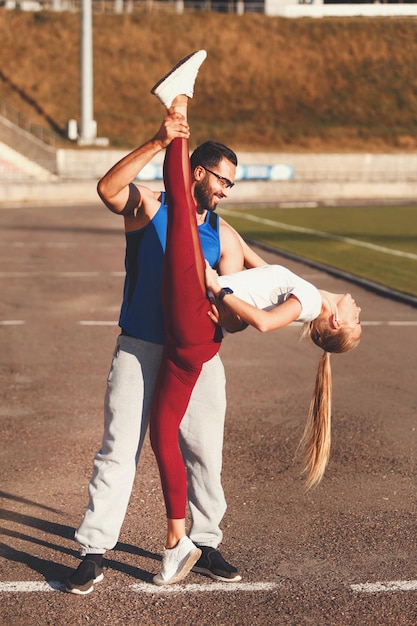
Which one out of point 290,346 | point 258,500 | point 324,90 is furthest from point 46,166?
point 258,500

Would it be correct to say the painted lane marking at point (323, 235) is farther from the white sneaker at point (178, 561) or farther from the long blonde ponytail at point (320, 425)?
the white sneaker at point (178, 561)

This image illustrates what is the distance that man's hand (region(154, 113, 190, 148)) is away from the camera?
4.99 meters

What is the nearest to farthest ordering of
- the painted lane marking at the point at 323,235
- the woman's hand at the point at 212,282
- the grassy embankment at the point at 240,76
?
the woman's hand at the point at 212,282
the painted lane marking at the point at 323,235
the grassy embankment at the point at 240,76

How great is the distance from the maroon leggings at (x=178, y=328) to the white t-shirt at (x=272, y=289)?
0.72ft

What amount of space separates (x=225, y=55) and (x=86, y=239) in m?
54.0

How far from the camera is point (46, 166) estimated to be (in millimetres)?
56438

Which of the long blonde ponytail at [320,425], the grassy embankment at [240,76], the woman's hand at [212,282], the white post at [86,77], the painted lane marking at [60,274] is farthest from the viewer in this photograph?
the grassy embankment at [240,76]

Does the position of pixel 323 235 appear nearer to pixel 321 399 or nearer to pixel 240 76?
pixel 321 399

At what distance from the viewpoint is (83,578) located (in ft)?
18.0

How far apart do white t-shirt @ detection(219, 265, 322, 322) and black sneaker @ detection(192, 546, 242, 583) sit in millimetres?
1446

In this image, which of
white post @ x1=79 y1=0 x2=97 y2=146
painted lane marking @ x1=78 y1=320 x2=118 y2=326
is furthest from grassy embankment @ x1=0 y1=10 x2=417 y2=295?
painted lane marking @ x1=78 y1=320 x2=118 y2=326

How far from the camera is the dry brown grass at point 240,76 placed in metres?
70.0

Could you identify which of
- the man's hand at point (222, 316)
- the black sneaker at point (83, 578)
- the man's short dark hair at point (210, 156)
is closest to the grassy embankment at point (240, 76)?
the man's short dark hair at point (210, 156)

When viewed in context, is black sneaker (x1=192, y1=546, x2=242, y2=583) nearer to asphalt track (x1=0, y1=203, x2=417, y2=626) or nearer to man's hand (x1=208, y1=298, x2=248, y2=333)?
asphalt track (x1=0, y1=203, x2=417, y2=626)
